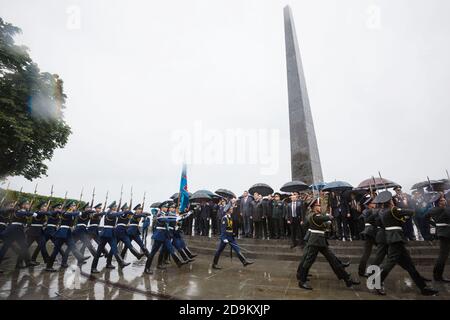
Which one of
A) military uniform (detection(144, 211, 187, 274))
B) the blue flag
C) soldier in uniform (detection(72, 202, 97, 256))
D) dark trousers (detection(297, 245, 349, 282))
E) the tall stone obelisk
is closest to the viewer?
dark trousers (detection(297, 245, 349, 282))

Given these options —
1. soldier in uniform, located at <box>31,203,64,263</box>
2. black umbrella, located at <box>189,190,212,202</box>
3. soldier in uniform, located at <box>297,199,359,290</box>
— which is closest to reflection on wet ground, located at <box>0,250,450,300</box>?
soldier in uniform, located at <box>297,199,359,290</box>

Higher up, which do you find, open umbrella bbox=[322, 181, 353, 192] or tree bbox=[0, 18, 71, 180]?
tree bbox=[0, 18, 71, 180]

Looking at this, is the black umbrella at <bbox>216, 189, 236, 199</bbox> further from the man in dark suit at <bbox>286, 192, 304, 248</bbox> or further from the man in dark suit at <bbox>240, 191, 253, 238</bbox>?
the man in dark suit at <bbox>286, 192, 304, 248</bbox>

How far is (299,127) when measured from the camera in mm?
14812

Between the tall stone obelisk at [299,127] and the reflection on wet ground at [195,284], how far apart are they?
741cm

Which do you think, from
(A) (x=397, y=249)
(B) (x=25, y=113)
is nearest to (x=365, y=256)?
(A) (x=397, y=249)

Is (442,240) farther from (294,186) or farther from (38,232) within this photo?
(38,232)

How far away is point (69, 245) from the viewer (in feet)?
24.4

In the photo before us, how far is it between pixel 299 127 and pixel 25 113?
18657 millimetres

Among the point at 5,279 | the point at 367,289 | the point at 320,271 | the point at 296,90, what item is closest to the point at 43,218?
the point at 5,279

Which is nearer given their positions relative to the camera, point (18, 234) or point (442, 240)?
point (442, 240)

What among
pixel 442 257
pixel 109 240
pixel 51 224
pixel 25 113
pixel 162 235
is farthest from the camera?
pixel 25 113

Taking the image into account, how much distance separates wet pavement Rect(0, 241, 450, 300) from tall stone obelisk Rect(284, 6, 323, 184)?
24.1ft

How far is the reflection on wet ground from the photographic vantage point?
15.0 ft
